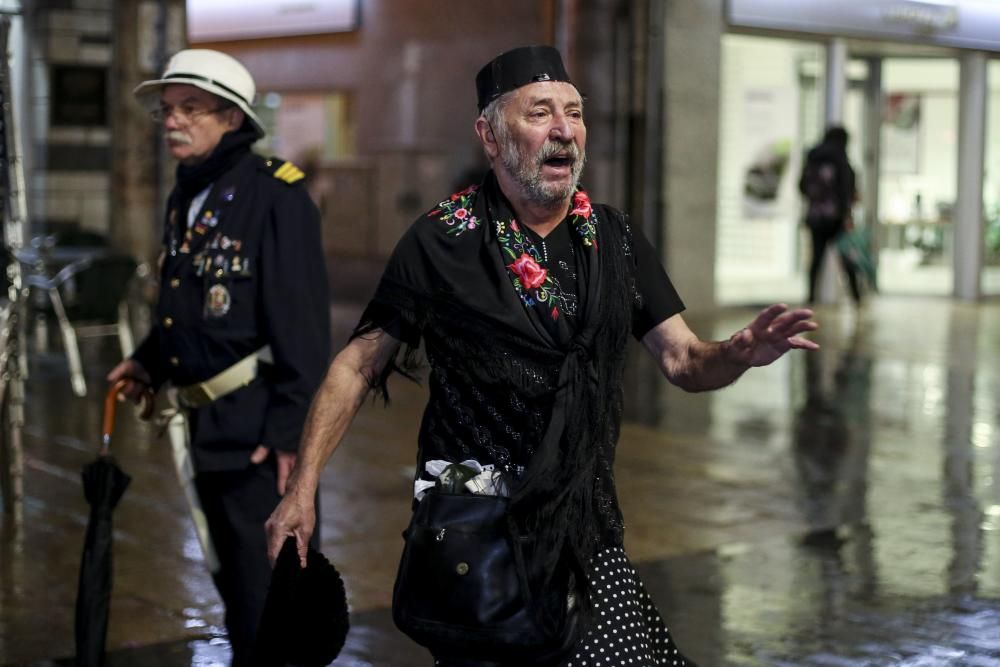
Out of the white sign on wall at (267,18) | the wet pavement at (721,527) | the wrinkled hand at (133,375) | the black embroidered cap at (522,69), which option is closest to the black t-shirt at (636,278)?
the black embroidered cap at (522,69)

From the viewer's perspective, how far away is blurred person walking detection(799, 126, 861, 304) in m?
17.5

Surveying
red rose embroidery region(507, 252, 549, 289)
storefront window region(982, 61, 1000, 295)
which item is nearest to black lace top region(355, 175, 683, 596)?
red rose embroidery region(507, 252, 549, 289)

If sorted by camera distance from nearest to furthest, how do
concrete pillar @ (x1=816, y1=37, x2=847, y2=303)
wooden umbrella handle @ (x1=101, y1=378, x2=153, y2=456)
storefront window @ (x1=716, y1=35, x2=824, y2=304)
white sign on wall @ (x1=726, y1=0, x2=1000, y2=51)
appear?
wooden umbrella handle @ (x1=101, y1=378, x2=153, y2=456) < white sign on wall @ (x1=726, y1=0, x2=1000, y2=51) < storefront window @ (x1=716, y1=35, x2=824, y2=304) < concrete pillar @ (x1=816, y1=37, x2=847, y2=303)

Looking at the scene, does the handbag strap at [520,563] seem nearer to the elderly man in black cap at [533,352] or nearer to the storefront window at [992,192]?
the elderly man in black cap at [533,352]

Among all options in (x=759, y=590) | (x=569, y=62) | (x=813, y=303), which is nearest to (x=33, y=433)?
(x=759, y=590)

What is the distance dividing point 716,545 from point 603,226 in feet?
11.6

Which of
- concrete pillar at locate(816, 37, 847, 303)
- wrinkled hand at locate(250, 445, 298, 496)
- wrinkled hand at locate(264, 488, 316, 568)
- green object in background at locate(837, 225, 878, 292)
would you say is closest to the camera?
wrinkled hand at locate(264, 488, 316, 568)

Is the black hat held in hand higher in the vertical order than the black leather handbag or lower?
lower

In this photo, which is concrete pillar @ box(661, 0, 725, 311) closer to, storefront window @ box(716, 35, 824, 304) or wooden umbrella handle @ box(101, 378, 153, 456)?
storefront window @ box(716, 35, 824, 304)

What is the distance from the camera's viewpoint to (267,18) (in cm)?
2119

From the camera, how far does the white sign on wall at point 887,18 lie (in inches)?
711

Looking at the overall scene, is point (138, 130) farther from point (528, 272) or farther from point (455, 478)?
point (455, 478)

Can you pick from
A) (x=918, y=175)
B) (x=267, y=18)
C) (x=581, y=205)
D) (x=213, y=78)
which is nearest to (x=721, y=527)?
(x=213, y=78)

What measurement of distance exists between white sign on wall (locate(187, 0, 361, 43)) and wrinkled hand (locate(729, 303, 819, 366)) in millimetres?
16778
